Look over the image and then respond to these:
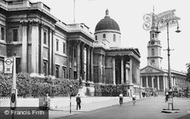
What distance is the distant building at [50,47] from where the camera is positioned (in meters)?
45.1

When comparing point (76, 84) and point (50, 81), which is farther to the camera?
point (76, 84)

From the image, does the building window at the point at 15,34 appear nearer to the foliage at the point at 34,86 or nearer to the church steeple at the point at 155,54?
the foliage at the point at 34,86

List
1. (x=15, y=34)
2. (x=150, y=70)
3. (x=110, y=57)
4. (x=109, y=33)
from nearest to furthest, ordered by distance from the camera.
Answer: (x=15, y=34), (x=110, y=57), (x=109, y=33), (x=150, y=70)

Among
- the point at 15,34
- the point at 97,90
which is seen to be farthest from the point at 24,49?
the point at 97,90

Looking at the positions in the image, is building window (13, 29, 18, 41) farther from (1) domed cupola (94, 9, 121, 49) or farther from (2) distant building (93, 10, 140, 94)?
(1) domed cupola (94, 9, 121, 49)

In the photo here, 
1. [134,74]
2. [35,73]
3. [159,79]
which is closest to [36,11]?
[35,73]

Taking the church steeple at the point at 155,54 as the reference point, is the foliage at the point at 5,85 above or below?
below

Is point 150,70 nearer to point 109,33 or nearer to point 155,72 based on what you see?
point 155,72

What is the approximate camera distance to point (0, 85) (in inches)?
1244

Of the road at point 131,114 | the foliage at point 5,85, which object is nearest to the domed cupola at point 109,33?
the road at point 131,114

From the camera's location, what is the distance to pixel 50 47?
49938mm

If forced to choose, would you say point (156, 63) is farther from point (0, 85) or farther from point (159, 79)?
point (0, 85)

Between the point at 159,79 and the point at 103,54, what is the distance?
9542 centimetres

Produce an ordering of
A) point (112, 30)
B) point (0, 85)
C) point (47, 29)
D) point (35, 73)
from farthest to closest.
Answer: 1. point (112, 30)
2. point (47, 29)
3. point (35, 73)
4. point (0, 85)
